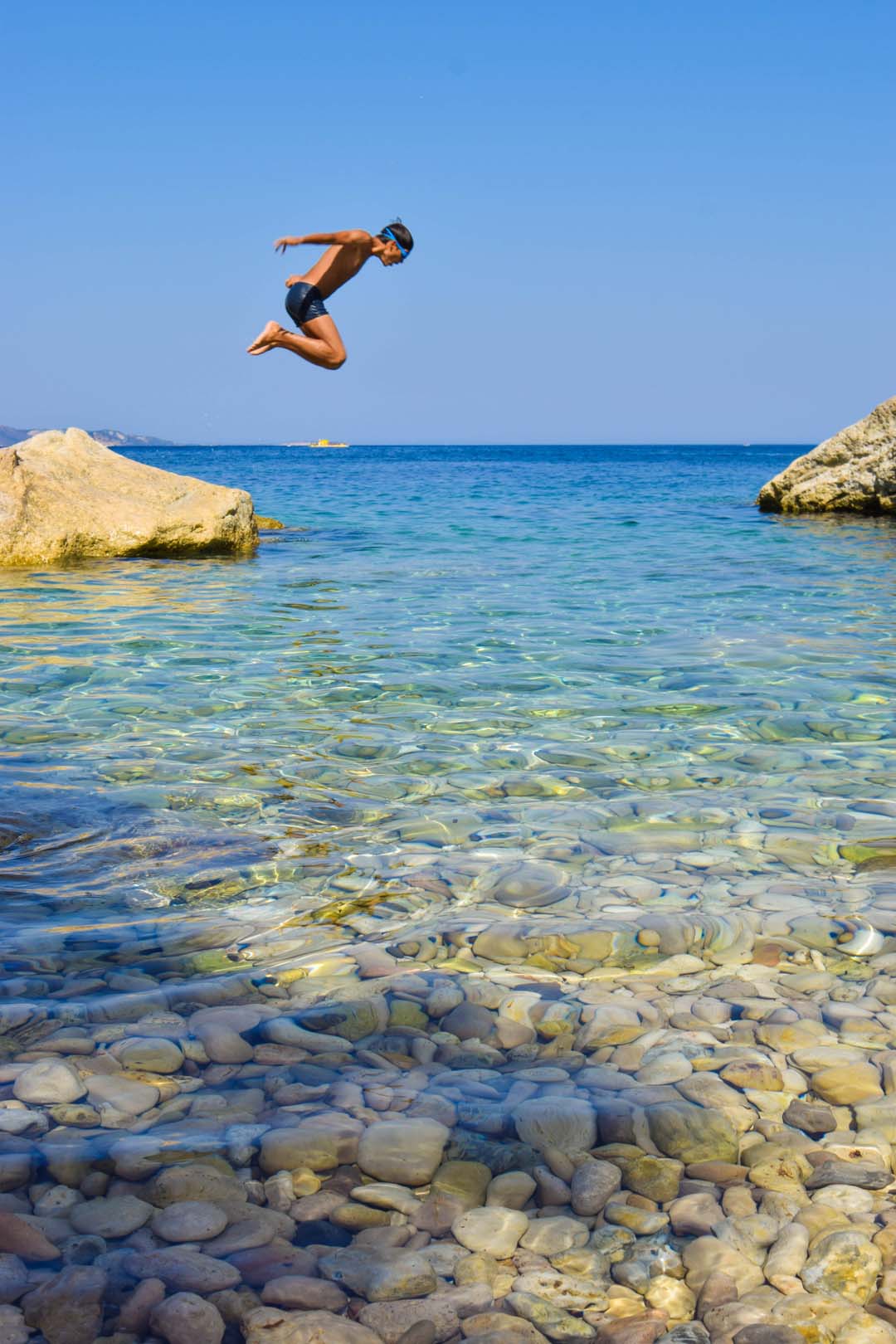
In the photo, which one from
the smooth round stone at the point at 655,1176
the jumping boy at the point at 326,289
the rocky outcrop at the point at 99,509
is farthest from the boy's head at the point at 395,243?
the smooth round stone at the point at 655,1176

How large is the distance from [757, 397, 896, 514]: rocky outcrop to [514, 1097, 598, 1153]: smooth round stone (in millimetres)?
16658

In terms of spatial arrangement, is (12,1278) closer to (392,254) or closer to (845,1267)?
(845,1267)

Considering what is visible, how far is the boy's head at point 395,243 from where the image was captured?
825cm

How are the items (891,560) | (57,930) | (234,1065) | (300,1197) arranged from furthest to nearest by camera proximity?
(891,560), (57,930), (234,1065), (300,1197)

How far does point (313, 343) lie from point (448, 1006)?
6.81m

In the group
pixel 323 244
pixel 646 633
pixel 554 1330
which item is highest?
pixel 323 244

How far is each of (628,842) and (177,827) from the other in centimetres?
163

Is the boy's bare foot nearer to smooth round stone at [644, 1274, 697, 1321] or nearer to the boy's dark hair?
the boy's dark hair

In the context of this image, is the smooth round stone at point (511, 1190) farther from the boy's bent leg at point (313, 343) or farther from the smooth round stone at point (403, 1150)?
the boy's bent leg at point (313, 343)

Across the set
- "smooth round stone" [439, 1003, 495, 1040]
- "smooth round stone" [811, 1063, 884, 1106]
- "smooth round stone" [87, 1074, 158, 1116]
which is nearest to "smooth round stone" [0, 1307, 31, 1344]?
"smooth round stone" [87, 1074, 158, 1116]

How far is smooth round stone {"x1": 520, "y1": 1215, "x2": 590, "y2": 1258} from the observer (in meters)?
1.89

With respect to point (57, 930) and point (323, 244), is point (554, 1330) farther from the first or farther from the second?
point (323, 244)

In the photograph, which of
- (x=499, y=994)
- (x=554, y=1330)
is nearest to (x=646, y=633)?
(x=499, y=994)

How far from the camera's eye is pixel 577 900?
339 centimetres
